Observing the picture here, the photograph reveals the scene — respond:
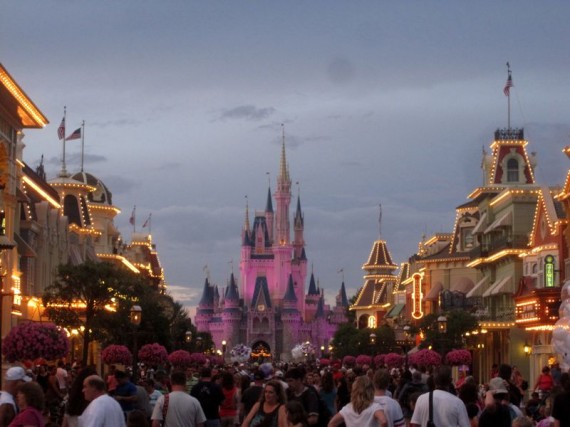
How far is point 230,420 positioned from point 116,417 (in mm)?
10132

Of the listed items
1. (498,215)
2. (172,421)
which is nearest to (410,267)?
(498,215)

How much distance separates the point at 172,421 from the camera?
54.2 ft

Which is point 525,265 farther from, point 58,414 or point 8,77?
point 58,414

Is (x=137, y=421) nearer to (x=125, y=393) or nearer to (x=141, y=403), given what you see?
(x=125, y=393)

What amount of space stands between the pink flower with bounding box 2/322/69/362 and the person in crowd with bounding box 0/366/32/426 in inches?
590

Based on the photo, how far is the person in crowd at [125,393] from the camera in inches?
731

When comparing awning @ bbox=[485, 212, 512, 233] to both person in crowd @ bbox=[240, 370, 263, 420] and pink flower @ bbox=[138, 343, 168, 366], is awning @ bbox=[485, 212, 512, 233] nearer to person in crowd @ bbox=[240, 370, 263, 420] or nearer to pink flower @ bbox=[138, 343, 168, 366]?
pink flower @ bbox=[138, 343, 168, 366]

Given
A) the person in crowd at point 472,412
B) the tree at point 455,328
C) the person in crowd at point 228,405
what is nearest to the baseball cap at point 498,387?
the person in crowd at point 472,412

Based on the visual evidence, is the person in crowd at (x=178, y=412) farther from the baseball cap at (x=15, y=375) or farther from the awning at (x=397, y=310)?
the awning at (x=397, y=310)

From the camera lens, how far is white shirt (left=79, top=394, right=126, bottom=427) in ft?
43.3

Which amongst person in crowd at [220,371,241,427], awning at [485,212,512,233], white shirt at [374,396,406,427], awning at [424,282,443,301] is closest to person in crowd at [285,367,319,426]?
white shirt at [374,396,406,427]

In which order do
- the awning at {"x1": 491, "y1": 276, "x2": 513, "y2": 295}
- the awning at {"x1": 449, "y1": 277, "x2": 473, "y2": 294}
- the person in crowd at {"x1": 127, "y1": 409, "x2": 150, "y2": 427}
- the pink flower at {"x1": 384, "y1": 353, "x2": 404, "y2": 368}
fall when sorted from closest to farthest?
1. the person in crowd at {"x1": 127, "y1": 409, "x2": 150, "y2": 427}
2. the pink flower at {"x1": 384, "y1": 353, "x2": 404, "y2": 368}
3. the awning at {"x1": 491, "y1": 276, "x2": 513, "y2": 295}
4. the awning at {"x1": 449, "y1": 277, "x2": 473, "y2": 294}

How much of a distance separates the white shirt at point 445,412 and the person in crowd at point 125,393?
491cm

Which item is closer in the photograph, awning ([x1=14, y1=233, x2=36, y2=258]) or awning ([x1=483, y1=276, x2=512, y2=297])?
awning ([x1=14, y1=233, x2=36, y2=258])
